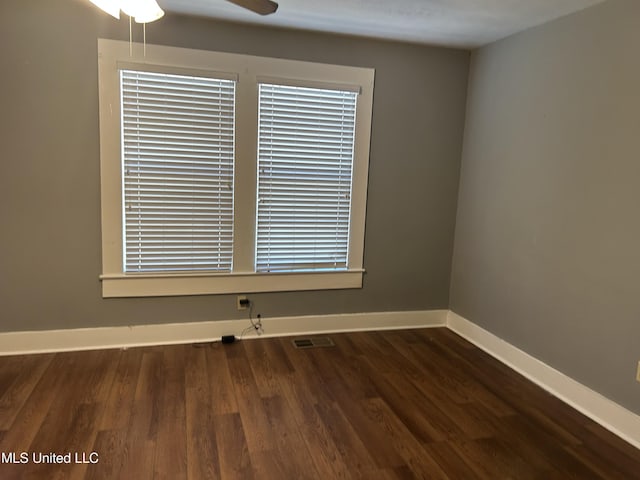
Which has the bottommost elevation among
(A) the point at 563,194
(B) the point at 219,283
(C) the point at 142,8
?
(B) the point at 219,283

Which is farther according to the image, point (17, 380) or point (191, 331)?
point (191, 331)

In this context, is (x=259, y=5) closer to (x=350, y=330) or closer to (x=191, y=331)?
(x=191, y=331)

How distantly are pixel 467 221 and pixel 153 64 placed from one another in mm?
2630

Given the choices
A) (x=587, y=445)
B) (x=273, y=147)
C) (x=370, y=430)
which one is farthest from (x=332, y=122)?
(x=587, y=445)

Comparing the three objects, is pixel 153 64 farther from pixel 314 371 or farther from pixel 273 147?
pixel 314 371

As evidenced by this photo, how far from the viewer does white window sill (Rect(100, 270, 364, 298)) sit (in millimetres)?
3145

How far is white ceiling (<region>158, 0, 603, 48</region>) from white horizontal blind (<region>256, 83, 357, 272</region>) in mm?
472

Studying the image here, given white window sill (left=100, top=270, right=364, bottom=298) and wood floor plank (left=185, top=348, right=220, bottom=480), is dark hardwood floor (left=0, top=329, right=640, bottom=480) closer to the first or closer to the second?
wood floor plank (left=185, top=348, right=220, bottom=480)

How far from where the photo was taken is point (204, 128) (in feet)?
10.3

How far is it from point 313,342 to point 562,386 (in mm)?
1686

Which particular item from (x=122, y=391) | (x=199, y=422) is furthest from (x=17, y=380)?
(x=199, y=422)

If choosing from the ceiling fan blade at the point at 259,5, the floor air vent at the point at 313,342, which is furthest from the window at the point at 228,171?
the ceiling fan blade at the point at 259,5

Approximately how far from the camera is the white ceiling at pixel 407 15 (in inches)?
104

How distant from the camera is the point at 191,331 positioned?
333 centimetres
